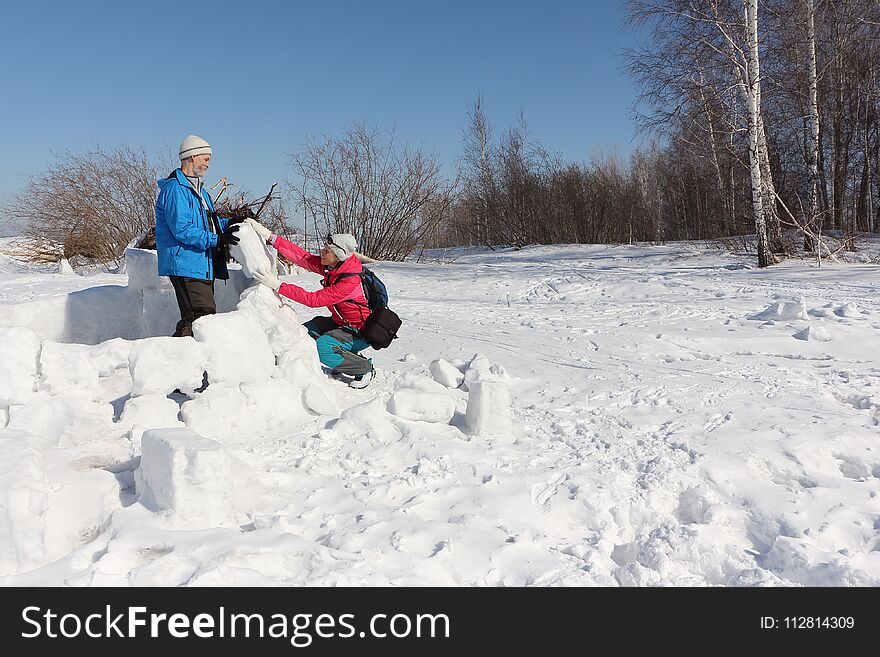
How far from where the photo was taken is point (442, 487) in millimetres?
2867

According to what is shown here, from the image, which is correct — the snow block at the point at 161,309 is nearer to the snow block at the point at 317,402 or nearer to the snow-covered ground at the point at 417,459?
the snow-covered ground at the point at 417,459

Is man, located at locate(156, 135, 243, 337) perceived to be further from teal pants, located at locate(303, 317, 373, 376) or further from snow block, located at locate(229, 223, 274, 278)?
teal pants, located at locate(303, 317, 373, 376)

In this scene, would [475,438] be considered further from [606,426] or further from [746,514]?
[746,514]

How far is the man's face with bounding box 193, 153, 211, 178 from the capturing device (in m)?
3.92

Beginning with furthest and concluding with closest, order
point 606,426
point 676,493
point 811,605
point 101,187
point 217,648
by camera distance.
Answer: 1. point 101,187
2. point 606,426
3. point 676,493
4. point 811,605
5. point 217,648

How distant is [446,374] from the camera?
4438 mm

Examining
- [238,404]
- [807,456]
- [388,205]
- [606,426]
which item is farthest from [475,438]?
[388,205]

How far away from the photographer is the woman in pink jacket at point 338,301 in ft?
13.9

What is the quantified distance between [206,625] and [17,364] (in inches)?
76.0

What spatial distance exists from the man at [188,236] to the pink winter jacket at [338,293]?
20.7 inches

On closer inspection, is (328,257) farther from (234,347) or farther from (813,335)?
(813,335)

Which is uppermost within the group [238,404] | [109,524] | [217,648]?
[238,404]

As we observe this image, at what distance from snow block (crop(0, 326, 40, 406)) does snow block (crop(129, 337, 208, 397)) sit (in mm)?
451

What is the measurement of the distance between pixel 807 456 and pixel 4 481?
3608mm
